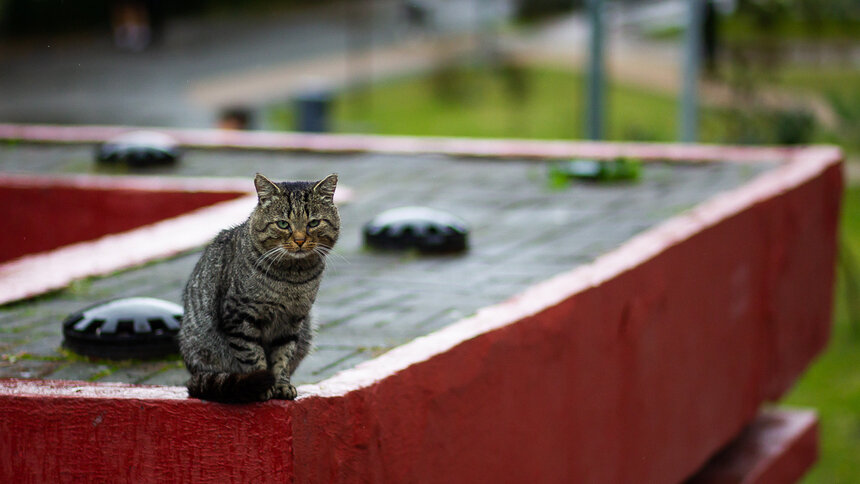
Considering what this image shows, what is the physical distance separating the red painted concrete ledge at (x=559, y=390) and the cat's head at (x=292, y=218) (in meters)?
0.50

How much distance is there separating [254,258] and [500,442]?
1700mm

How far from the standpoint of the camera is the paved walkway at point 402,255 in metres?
5.79

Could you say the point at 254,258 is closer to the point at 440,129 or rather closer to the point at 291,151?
the point at 291,151

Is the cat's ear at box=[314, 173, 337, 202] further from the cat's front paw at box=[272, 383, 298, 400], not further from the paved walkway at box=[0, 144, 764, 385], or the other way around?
the paved walkway at box=[0, 144, 764, 385]

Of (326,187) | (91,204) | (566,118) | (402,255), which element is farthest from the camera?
(566,118)

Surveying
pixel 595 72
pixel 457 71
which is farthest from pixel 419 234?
pixel 457 71

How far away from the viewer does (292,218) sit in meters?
4.49

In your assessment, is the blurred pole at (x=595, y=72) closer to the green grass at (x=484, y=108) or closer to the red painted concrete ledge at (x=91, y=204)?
the red painted concrete ledge at (x=91, y=204)

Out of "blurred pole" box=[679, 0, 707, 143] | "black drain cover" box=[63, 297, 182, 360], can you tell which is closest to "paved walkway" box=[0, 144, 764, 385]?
"black drain cover" box=[63, 297, 182, 360]

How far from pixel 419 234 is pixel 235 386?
3.99 metres

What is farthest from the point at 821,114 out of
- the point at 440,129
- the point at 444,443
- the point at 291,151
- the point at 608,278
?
the point at 444,443

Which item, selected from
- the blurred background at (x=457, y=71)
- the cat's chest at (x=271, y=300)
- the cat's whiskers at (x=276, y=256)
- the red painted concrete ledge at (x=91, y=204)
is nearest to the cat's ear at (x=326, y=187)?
the cat's whiskers at (x=276, y=256)

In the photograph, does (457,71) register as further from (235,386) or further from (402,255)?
(235,386)

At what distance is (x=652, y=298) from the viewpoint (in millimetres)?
7336
